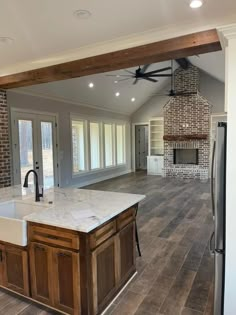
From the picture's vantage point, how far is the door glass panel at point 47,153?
665cm

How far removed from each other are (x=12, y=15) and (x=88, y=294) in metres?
2.75

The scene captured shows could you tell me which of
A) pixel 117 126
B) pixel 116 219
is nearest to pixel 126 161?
pixel 117 126

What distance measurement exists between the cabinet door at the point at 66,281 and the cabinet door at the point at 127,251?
1.97ft

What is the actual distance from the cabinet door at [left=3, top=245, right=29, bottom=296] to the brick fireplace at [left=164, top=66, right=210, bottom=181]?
8.12 m

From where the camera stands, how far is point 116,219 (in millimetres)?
2355

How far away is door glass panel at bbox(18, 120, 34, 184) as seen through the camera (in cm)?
596

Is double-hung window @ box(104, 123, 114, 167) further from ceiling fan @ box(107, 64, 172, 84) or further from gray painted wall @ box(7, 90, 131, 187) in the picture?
ceiling fan @ box(107, 64, 172, 84)

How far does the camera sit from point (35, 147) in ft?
20.7

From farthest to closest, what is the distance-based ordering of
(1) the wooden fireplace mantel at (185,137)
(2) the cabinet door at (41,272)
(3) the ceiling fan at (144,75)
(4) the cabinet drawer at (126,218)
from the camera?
(1) the wooden fireplace mantel at (185,137) → (3) the ceiling fan at (144,75) → (4) the cabinet drawer at (126,218) → (2) the cabinet door at (41,272)

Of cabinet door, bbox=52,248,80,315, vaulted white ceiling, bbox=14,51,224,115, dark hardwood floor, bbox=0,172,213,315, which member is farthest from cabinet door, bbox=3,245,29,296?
vaulted white ceiling, bbox=14,51,224,115

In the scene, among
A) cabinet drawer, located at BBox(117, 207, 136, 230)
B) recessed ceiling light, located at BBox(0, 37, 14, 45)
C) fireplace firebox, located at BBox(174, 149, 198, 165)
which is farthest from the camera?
fireplace firebox, located at BBox(174, 149, 198, 165)

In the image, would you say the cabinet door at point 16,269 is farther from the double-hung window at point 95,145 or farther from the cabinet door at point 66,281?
the double-hung window at point 95,145

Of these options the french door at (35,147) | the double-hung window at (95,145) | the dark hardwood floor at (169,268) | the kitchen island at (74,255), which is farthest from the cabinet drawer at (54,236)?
the double-hung window at (95,145)

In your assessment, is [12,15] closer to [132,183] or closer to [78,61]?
[78,61]
